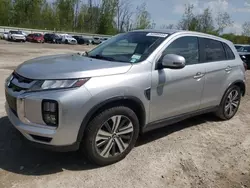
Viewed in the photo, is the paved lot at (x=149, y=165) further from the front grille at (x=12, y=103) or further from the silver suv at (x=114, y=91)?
the front grille at (x=12, y=103)

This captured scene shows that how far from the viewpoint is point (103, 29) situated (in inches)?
2657

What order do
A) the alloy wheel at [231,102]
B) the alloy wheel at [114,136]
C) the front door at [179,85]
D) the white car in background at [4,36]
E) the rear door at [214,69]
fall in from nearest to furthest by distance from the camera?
the alloy wheel at [114,136], the front door at [179,85], the rear door at [214,69], the alloy wheel at [231,102], the white car in background at [4,36]

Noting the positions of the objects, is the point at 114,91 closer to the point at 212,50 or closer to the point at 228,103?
the point at 212,50

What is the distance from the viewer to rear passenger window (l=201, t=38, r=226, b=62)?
4.46 meters

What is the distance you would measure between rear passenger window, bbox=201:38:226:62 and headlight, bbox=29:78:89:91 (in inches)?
94.8

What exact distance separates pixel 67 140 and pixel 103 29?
6687cm

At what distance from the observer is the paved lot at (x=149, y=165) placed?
9.88ft

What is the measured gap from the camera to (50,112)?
284 centimetres

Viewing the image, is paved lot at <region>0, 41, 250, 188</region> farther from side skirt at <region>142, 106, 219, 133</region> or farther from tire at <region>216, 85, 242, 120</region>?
tire at <region>216, 85, 242, 120</region>

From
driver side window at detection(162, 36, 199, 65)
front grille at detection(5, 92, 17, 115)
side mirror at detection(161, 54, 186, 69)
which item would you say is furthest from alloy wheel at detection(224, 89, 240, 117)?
front grille at detection(5, 92, 17, 115)

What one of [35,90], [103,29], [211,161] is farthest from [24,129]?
[103,29]

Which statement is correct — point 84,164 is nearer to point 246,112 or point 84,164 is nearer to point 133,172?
point 133,172

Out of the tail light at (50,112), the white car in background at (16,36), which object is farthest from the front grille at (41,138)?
the white car in background at (16,36)

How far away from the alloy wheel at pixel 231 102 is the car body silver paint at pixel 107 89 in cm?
87
